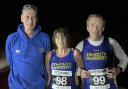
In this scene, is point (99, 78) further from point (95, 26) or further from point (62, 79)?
point (95, 26)

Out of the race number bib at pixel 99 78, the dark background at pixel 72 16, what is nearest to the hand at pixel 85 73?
the race number bib at pixel 99 78

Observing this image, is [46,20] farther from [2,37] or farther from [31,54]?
[31,54]

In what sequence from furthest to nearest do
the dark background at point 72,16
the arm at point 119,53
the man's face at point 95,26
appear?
the dark background at point 72,16 < the arm at point 119,53 < the man's face at point 95,26

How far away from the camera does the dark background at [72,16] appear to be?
4918 mm

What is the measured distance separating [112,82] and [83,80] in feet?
0.88

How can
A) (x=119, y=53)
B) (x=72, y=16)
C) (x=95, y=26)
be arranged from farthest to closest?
1. (x=72, y=16)
2. (x=119, y=53)
3. (x=95, y=26)

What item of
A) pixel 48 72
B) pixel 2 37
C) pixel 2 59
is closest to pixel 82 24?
pixel 2 37

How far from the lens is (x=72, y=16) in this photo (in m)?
5.48

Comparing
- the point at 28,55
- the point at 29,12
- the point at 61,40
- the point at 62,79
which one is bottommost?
the point at 62,79

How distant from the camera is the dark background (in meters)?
4.92

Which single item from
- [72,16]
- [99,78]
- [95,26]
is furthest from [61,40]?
[72,16]

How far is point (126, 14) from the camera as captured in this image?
6164 millimetres

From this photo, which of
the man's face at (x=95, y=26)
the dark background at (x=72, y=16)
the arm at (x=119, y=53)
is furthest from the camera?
the dark background at (x=72, y=16)

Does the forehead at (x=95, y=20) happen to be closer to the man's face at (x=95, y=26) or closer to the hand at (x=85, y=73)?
the man's face at (x=95, y=26)
